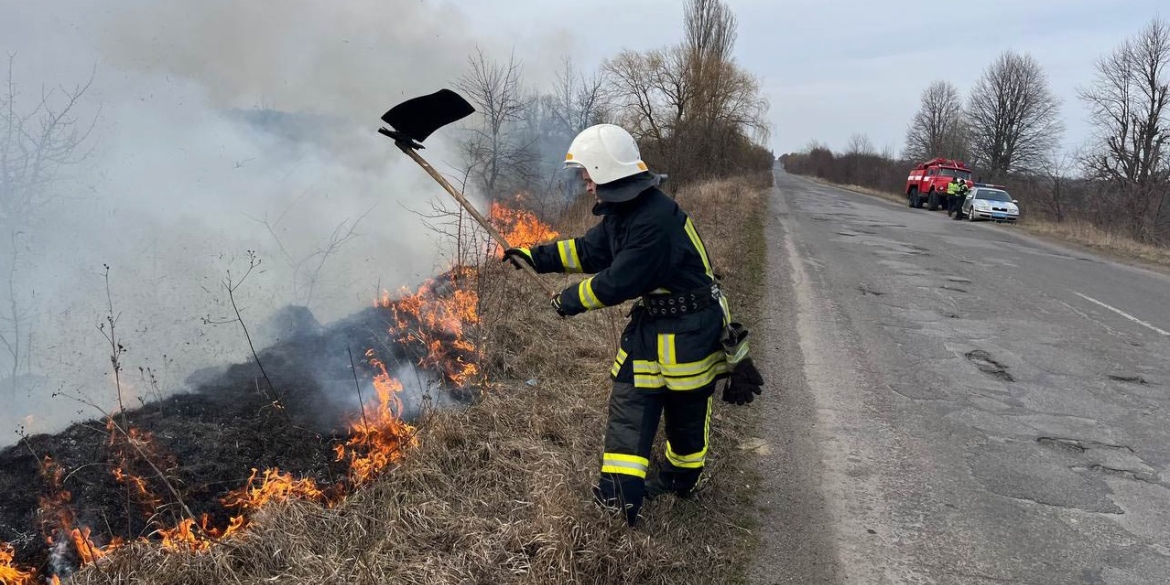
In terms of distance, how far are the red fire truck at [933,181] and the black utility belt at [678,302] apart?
2551 centimetres

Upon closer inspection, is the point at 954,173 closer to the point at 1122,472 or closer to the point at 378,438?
the point at 1122,472

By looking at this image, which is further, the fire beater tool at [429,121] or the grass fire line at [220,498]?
the fire beater tool at [429,121]

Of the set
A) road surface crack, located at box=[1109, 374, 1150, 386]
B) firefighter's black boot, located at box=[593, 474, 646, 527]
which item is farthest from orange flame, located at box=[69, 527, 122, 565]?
road surface crack, located at box=[1109, 374, 1150, 386]

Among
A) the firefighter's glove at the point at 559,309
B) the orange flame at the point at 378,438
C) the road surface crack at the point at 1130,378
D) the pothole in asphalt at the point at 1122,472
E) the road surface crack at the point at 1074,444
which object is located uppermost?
the firefighter's glove at the point at 559,309

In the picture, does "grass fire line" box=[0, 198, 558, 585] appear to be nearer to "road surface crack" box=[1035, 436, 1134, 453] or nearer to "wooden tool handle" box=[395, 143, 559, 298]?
"wooden tool handle" box=[395, 143, 559, 298]

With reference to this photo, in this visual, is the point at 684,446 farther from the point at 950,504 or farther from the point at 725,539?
the point at 950,504

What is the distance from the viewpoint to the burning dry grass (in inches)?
93.7

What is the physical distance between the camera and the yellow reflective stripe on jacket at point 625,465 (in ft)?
8.66

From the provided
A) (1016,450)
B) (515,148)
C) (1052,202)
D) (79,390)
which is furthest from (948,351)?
(1052,202)

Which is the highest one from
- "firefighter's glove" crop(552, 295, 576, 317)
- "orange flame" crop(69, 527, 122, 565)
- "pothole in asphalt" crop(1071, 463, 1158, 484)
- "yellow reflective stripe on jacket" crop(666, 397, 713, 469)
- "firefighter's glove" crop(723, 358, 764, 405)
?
"firefighter's glove" crop(552, 295, 576, 317)

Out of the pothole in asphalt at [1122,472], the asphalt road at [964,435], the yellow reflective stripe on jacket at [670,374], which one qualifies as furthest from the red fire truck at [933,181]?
the yellow reflective stripe on jacket at [670,374]

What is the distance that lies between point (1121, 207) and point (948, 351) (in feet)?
59.1

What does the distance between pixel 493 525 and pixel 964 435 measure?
10.0ft

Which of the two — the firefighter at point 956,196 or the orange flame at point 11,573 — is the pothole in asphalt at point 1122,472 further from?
the firefighter at point 956,196
